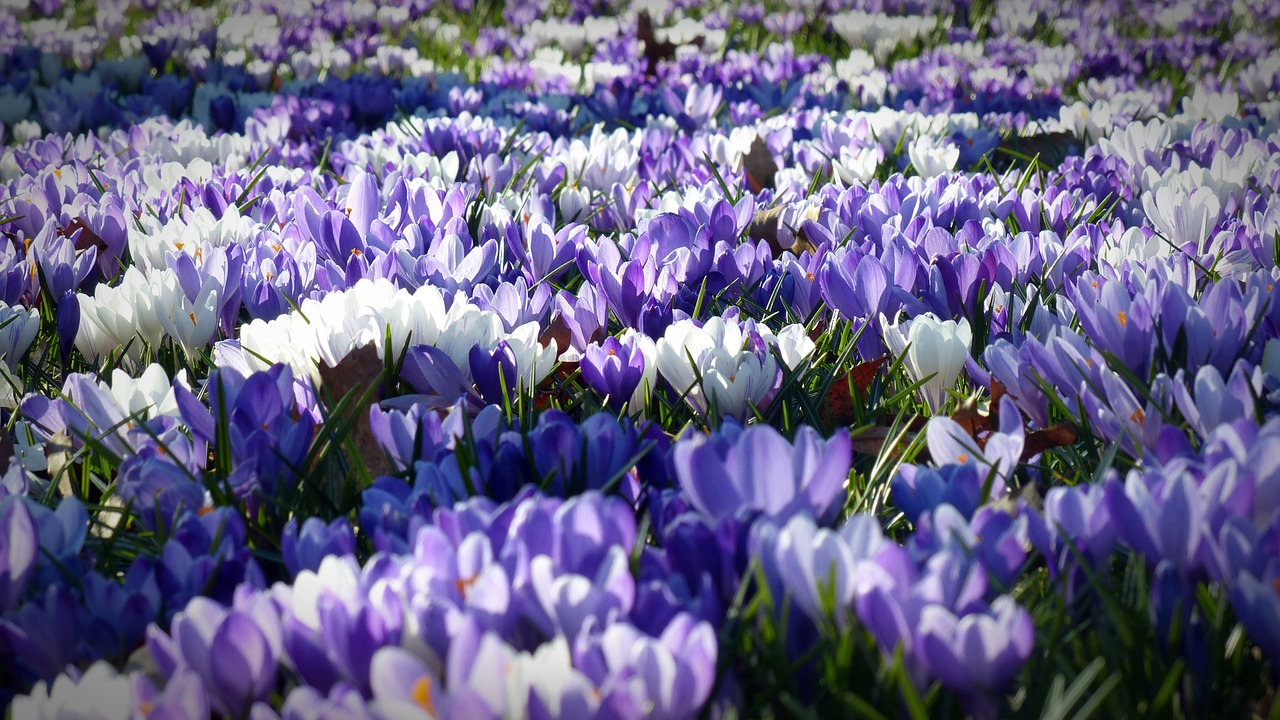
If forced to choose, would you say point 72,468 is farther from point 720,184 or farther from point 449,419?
point 720,184

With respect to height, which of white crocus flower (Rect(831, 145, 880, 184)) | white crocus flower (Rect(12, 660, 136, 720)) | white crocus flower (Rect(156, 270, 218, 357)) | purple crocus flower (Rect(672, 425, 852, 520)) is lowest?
white crocus flower (Rect(831, 145, 880, 184))

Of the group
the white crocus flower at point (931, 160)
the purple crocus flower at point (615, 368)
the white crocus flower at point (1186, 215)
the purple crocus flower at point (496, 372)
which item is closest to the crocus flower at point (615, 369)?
the purple crocus flower at point (615, 368)

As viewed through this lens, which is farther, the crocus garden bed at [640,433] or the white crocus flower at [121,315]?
the white crocus flower at [121,315]

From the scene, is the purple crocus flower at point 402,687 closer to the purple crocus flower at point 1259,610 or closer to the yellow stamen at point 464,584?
the yellow stamen at point 464,584

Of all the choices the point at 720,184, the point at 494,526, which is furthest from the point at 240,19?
the point at 494,526

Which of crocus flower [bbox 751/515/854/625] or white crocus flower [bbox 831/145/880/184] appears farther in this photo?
white crocus flower [bbox 831/145/880/184]

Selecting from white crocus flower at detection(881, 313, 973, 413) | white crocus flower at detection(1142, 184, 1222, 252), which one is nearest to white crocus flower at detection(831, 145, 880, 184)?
white crocus flower at detection(1142, 184, 1222, 252)

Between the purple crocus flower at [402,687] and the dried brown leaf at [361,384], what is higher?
the purple crocus flower at [402,687]

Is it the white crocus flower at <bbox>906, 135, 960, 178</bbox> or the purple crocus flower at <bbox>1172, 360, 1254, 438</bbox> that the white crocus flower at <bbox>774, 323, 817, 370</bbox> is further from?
the white crocus flower at <bbox>906, 135, 960, 178</bbox>

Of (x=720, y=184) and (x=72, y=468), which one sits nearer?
(x=72, y=468)
